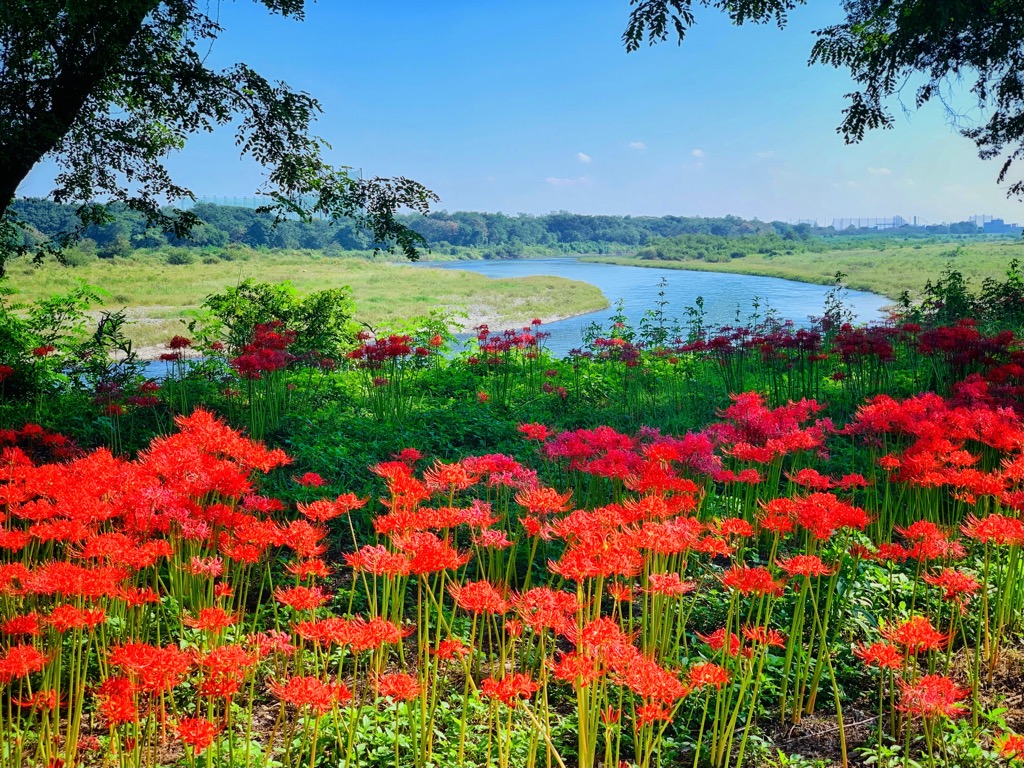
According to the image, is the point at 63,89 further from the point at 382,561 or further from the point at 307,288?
the point at 307,288

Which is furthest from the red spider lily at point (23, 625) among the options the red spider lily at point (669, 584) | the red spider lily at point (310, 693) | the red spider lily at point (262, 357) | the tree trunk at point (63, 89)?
the tree trunk at point (63, 89)

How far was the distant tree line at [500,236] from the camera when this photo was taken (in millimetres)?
39031

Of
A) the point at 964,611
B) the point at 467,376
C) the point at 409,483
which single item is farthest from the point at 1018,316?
the point at 409,483

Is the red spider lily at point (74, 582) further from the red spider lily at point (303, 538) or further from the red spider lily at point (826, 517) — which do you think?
the red spider lily at point (826, 517)

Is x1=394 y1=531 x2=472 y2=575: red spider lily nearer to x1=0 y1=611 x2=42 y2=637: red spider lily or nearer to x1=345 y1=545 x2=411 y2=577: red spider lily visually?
x1=345 y1=545 x2=411 y2=577: red spider lily

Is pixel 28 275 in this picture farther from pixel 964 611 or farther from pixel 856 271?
pixel 856 271

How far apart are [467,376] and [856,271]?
37129 mm

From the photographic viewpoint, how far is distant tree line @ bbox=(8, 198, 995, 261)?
3903 cm

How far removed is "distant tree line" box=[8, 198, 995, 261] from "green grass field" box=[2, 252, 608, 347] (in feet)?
11.3

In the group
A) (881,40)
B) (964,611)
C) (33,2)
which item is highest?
(881,40)

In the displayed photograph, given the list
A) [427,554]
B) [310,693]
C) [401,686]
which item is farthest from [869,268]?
[310,693]

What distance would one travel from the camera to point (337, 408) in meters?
7.46

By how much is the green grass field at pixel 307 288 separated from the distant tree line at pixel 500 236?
3.45 meters

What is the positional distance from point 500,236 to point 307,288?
128ft
